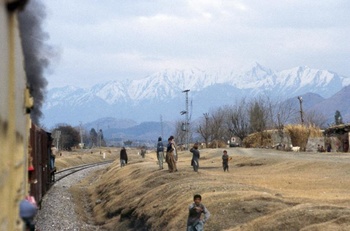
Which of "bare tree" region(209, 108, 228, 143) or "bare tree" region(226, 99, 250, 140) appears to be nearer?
"bare tree" region(226, 99, 250, 140)

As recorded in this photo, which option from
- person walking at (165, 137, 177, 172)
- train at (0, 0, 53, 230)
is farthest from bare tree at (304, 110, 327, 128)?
train at (0, 0, 53, 230)

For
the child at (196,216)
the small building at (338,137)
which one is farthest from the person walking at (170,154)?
the small building at (338,137)

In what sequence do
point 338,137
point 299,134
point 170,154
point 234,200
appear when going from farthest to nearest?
point 299,134, point 338,137, point 170,154, point 234,200

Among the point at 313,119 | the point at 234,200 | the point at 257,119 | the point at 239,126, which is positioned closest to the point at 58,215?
the point at 234,200

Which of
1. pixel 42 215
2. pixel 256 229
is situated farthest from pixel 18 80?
pixel 42 215

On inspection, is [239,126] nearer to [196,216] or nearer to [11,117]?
[196,216]

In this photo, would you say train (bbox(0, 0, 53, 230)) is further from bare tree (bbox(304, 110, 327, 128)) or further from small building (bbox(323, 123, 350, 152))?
bare tree (bbox(304, 110, 327, 128))

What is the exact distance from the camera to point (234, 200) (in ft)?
57.0

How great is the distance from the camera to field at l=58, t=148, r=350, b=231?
1402 cm

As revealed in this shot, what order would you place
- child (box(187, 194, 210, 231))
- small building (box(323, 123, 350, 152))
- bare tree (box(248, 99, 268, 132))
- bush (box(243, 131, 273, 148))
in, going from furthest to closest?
bare tree (box(248, 99, 268, 132)) → bush (box(243, 131, 273, 148)) → small building (box(323, 123, 350, 152)) → child (box(187, 194, 210, 231))

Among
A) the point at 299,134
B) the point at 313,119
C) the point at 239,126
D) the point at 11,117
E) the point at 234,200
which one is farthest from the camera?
the point at 313,119

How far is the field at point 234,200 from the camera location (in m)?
14.0

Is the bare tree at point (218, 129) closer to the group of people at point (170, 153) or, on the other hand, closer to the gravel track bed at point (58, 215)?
the gravel track bed at point (58, 215)

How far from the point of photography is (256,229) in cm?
1399
